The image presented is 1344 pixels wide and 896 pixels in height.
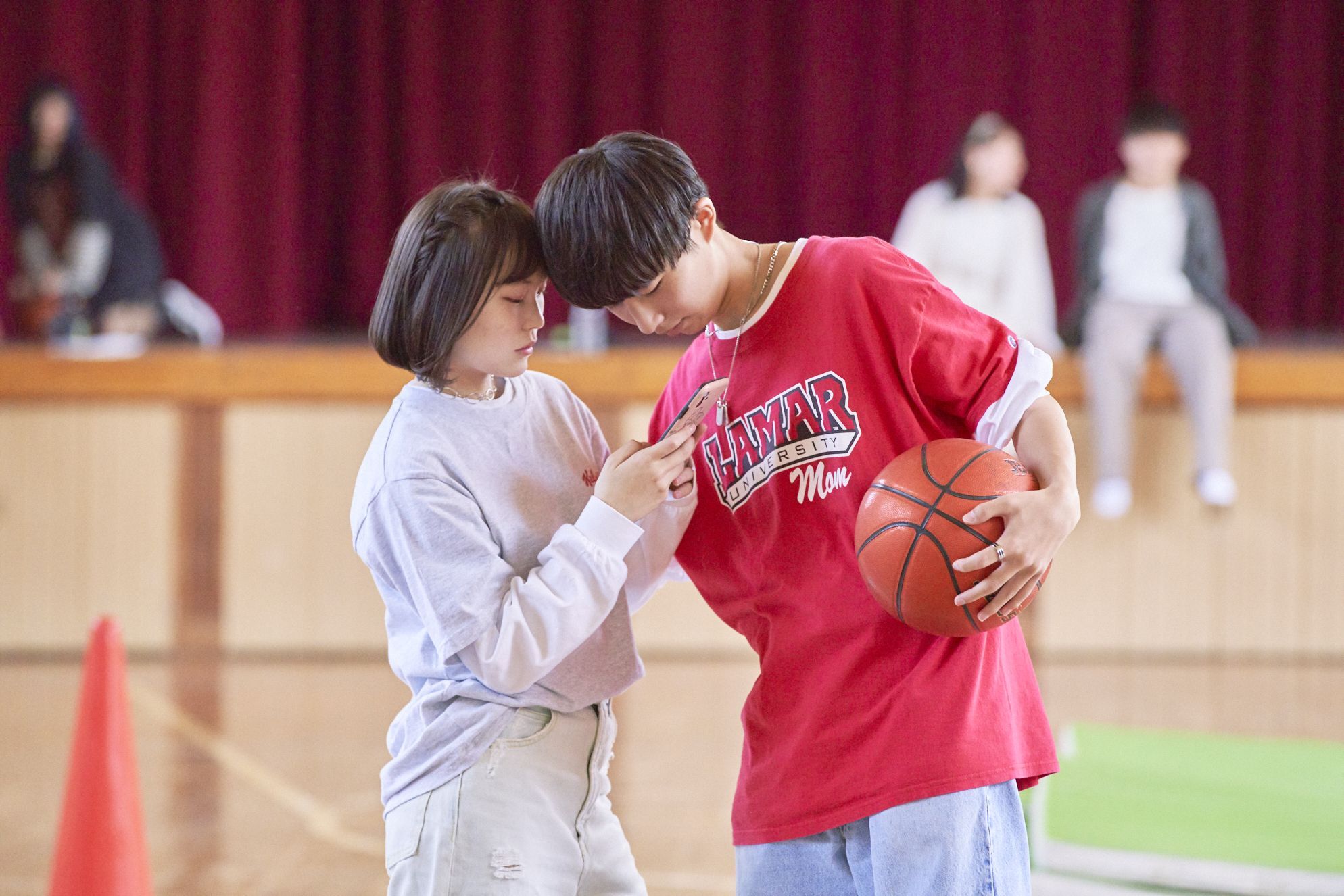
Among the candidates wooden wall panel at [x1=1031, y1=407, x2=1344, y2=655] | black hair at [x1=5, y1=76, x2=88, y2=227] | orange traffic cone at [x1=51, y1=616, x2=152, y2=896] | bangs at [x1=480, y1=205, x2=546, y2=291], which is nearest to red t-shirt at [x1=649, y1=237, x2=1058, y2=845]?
bangs at [x1=480, y1=205, x2=546, y2=291]

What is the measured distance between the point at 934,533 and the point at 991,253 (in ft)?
13.0

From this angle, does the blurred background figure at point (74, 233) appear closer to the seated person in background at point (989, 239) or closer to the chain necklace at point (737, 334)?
the seated person in background at point (989, 239)

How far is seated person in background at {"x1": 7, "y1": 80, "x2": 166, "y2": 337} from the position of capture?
5656mm

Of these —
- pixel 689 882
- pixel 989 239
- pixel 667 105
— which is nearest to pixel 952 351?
pixel 689 882

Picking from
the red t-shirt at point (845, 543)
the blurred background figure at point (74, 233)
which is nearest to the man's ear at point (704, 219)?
the red t-shirt at point (845, 543)

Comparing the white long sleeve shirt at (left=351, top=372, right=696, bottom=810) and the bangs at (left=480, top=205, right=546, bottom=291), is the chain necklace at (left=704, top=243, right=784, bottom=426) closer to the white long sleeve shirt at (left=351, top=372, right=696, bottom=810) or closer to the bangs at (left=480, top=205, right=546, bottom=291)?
the white long sleeve shirt at (left=351, top=372, right=696, bottom=810)

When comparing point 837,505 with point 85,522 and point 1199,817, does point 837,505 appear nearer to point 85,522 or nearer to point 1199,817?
point 1199,817

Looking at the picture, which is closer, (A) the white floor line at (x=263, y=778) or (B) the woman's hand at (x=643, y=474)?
(B) the woman's hand at (x=643, y=474)

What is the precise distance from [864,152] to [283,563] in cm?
422

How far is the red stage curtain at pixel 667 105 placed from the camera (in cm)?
738

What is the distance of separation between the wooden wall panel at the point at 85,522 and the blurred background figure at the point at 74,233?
0.86 meters

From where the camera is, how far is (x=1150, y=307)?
489 cm

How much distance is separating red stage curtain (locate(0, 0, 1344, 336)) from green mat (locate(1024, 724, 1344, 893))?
17.6ft

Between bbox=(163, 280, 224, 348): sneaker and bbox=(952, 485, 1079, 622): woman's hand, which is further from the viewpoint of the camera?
bbox=(163, 280, 224, 348): sneaker
